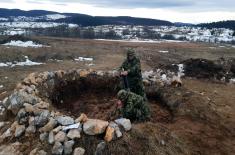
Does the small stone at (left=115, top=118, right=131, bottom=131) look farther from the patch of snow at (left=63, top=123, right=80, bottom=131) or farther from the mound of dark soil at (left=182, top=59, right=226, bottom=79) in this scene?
the mound of dark soil at (left=182, top=59, right=226, bottom=79)

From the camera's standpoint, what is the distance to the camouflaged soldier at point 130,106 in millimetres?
11484

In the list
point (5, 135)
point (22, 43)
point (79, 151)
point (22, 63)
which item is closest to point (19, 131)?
point (5, 135)

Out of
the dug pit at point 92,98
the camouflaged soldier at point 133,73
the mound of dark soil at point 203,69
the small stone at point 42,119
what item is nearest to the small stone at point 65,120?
the small stone at point 42,119

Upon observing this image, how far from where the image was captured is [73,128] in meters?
9.91

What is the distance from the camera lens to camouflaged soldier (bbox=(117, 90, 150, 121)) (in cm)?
1148

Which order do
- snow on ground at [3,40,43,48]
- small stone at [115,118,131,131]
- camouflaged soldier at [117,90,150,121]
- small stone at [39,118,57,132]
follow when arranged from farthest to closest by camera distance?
1. snow on ground at [3,40,43,48]
2. camouflaged soldier at [117,90,150,121]
3. small stone at [39,118,57,132]
4. small stone at [115,118,131,131]

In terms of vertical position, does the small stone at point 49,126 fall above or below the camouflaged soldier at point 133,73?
below

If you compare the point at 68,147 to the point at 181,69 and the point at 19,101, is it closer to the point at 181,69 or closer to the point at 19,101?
the point at 19,101

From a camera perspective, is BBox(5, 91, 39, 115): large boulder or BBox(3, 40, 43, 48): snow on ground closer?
BBox(5, 91, 39, 115): large boulder

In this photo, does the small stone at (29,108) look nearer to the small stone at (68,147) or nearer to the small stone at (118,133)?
the small stone at (68,147)

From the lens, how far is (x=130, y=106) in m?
11.5

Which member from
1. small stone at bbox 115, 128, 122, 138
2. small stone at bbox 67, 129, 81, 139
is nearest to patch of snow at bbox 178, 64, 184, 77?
small stone at bbox 115, 128, 122, 138

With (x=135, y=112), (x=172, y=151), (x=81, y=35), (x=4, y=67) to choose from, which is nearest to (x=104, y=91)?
(x=135, y=112)

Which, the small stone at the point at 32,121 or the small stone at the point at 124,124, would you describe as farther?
the small stone at the point at 32,121
